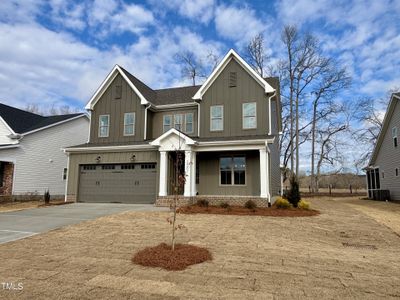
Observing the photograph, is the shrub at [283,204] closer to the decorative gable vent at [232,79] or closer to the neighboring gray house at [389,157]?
the decorative gable vent at [232,79]

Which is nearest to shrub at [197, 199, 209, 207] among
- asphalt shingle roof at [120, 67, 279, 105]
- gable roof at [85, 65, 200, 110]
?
gable roof at [85, 65, 200, 110]

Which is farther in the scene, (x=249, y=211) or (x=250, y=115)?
(x=250, y=115)

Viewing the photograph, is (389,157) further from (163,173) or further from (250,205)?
(163,173)

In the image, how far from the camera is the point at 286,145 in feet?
118

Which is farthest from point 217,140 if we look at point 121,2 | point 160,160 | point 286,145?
point 286,145

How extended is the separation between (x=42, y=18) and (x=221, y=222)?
1251cm

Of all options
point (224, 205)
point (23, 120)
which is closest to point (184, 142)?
point (224, 205)

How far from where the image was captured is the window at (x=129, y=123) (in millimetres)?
18859

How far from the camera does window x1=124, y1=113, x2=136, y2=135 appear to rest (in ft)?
61.9

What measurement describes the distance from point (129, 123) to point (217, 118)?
5.95 meters

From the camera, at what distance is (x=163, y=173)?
1576 cm

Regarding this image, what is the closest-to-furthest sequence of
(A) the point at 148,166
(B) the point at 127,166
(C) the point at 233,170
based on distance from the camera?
(C) the point at 233,170, (A) the point at 148,166, (B) the point at 127,166

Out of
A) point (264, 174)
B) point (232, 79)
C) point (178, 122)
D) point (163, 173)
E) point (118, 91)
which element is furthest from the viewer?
point (118, 91)

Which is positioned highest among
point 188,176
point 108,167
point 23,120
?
point 23,120
